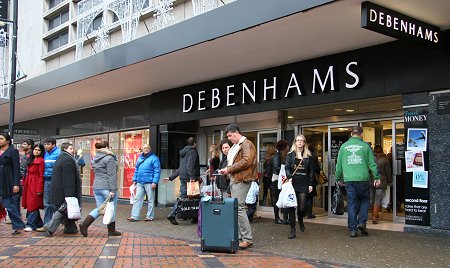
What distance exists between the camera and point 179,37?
934 cm

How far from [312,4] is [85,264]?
4.58 m

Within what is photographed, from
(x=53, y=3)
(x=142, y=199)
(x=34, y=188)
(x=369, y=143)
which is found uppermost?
(x=53, y=3)

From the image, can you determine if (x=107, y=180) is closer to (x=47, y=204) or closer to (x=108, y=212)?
(x=108, y=212)

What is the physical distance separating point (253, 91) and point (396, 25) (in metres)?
4.73

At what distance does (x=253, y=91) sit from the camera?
37.0ft

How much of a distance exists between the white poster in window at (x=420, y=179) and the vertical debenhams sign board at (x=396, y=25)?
2164 mm

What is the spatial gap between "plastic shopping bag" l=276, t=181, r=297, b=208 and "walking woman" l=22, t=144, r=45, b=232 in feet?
14.0

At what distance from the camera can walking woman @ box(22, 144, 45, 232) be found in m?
8.72

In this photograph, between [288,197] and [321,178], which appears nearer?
[288,197]

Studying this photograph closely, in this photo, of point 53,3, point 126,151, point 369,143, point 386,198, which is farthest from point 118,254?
point 53,3

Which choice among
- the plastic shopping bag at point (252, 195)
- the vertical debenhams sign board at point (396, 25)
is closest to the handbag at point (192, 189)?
the plastic shopping bag at point (252, 195)

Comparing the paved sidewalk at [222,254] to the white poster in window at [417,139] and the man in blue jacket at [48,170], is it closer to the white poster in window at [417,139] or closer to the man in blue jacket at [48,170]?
the man in blue jacket at [48,170]

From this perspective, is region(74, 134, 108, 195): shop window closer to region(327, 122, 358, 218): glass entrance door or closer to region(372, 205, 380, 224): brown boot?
region(327, 122, 358, 218): glass entrance door

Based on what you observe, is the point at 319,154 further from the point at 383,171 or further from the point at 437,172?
the point at 437,172
